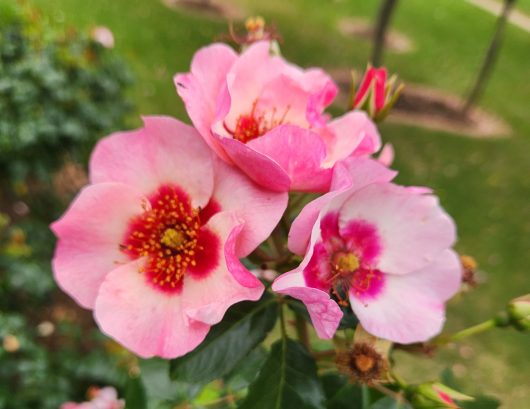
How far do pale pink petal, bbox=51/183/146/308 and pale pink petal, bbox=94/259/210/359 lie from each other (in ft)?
0.11

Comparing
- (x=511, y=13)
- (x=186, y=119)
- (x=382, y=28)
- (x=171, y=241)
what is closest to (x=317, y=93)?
(x=171, y=241)

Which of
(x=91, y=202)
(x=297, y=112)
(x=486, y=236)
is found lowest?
(x=486, y=236)

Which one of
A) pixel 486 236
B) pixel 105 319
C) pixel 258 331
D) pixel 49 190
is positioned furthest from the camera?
pixel 486 236

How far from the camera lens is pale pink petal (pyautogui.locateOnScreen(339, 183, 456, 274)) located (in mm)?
666

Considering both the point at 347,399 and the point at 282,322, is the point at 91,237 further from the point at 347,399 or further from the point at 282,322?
the point at 347,399

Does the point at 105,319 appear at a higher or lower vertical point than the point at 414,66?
higher

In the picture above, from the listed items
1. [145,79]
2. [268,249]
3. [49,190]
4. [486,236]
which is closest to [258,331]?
[268,249]

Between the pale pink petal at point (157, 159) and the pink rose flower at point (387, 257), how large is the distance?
16 cm

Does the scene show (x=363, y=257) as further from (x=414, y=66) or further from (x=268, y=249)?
(x=414, y=66)

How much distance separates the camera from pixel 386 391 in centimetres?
76

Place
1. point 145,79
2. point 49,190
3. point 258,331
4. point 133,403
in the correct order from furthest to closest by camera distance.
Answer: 1. point 145,79
2. point 49,190
3. point 133,403
4. point 258,331

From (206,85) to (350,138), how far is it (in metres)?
0.19

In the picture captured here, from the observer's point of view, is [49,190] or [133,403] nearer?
[133,403]

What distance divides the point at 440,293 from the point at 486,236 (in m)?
3.61
